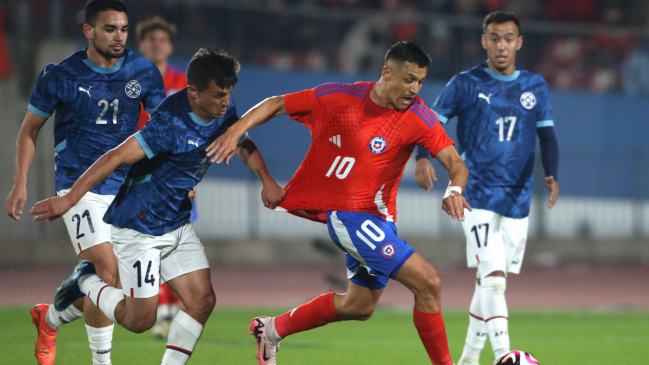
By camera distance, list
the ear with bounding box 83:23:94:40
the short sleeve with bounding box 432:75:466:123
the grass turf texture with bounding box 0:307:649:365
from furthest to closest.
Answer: the grass turf texture with bounding box 0:307:649:365 < the short sleeve with bounding box 432:75:466:123 < the ear with bounding box 83:23:94:40

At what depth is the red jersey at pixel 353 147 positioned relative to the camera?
5.16m

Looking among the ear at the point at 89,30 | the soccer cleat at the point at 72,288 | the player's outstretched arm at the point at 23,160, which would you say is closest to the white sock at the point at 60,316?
the soccer cleat at the point at 72,288

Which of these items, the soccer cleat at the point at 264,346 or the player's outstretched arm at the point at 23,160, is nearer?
the player's outstretched arm at the point at 23,160

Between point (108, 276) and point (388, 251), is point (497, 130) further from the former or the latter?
point (108, 276)

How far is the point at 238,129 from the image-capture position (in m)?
4.94

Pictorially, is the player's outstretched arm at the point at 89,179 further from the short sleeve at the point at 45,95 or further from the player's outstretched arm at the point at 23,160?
the short sleeve at the point at 45,95

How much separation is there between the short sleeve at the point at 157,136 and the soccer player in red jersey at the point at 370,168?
0.28 metres

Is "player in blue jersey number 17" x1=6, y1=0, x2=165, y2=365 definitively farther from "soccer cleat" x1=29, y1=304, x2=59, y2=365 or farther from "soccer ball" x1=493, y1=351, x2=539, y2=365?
"soccer ball" x1=493, y1=351, x2=539, y2=365

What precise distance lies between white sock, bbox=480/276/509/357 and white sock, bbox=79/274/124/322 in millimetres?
2675

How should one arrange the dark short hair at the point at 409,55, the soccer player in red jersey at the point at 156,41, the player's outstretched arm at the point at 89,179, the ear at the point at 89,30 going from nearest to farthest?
the player's outstretched arm at the point at 89,179 < the dark short hair at the point at 409,55 < the ear at the point at 89,30 < the soccer player in red jersey at the point at 156,41

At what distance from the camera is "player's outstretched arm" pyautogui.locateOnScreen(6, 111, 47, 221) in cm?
512

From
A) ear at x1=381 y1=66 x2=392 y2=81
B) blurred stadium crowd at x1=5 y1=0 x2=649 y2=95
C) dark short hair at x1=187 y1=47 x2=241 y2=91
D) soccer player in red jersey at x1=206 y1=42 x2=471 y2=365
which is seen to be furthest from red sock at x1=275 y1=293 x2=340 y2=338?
blurred stadium crowd at x1=5 y1=0 x2=649 y2=95

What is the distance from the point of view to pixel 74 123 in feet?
18.2

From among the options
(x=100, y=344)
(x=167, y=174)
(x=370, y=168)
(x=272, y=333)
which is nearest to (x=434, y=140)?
(x=370, y=168)
